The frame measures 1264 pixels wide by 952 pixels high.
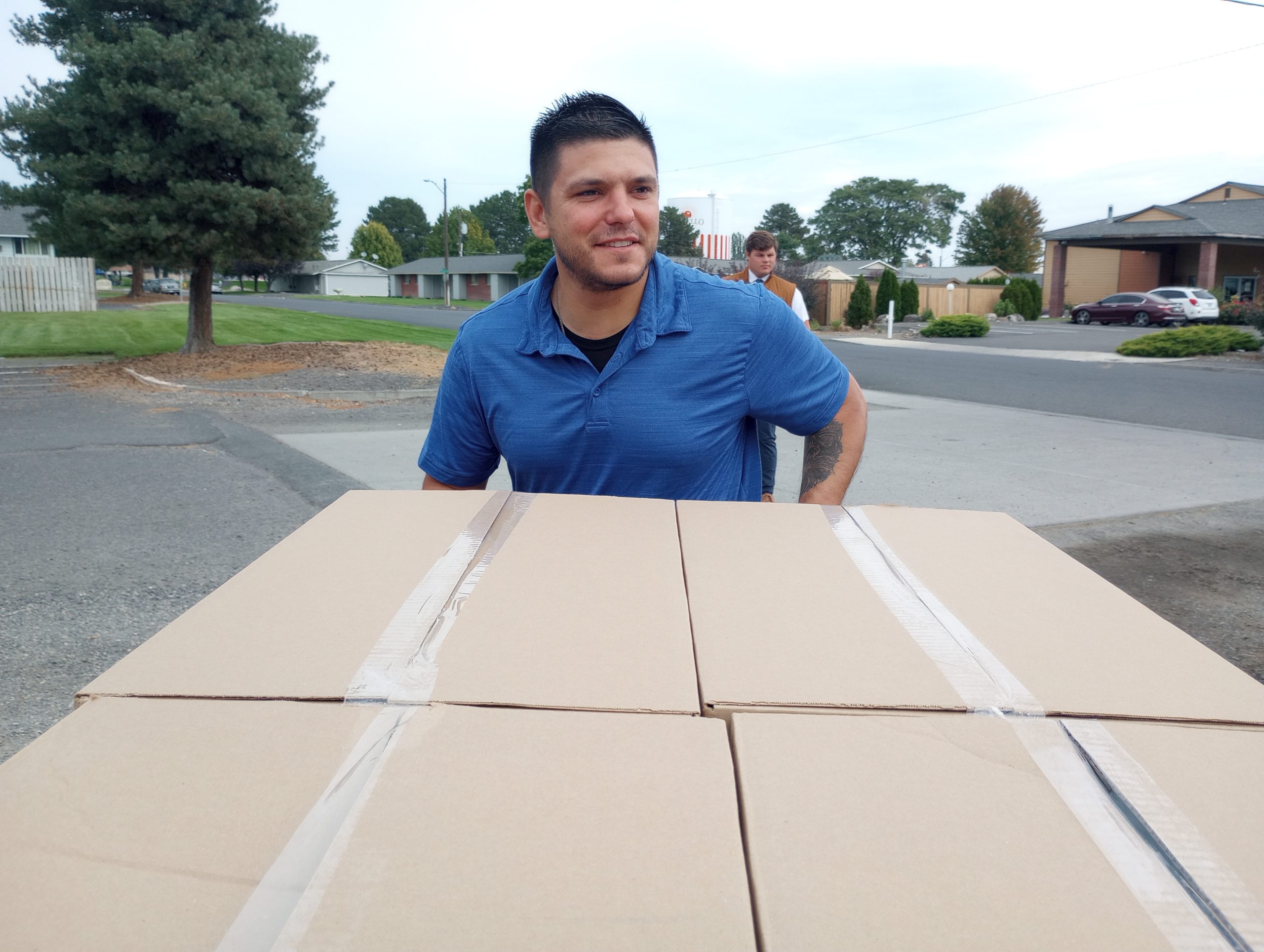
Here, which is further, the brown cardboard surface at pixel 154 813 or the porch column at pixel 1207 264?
the porch column at pixel 1207 264

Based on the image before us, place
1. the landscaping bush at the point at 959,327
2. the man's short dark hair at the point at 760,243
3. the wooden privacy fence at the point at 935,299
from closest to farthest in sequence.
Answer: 1. the man's short dark hair at the point at 760,243
2. the landscaping bush at the point at 959,327
3. the wooden privacy fence at the point at 935,299

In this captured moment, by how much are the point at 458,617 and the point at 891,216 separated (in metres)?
93.8

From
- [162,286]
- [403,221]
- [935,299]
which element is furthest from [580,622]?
[403,221]

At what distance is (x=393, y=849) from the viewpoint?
882mm

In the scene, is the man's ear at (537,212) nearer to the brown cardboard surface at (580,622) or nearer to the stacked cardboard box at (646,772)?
the brown cardboard surface at (580,622)

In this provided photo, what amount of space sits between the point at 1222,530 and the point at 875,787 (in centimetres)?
591

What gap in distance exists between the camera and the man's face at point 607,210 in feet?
6.94

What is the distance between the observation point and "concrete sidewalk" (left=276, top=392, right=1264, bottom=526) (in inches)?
262

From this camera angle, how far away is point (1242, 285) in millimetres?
40594

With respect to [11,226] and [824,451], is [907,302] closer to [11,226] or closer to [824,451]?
[824,451]

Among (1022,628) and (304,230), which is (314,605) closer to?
(1022,628)

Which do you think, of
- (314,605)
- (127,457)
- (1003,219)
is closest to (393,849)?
(314,605)

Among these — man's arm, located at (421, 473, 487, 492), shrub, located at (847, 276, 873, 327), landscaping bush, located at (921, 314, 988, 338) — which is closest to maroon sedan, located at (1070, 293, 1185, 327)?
landscaping bush, located at (921, 314, 988, 338)

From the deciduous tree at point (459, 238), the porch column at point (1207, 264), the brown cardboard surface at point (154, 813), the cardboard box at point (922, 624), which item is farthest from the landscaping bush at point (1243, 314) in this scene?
the deciduous tree at point (459, 238)
